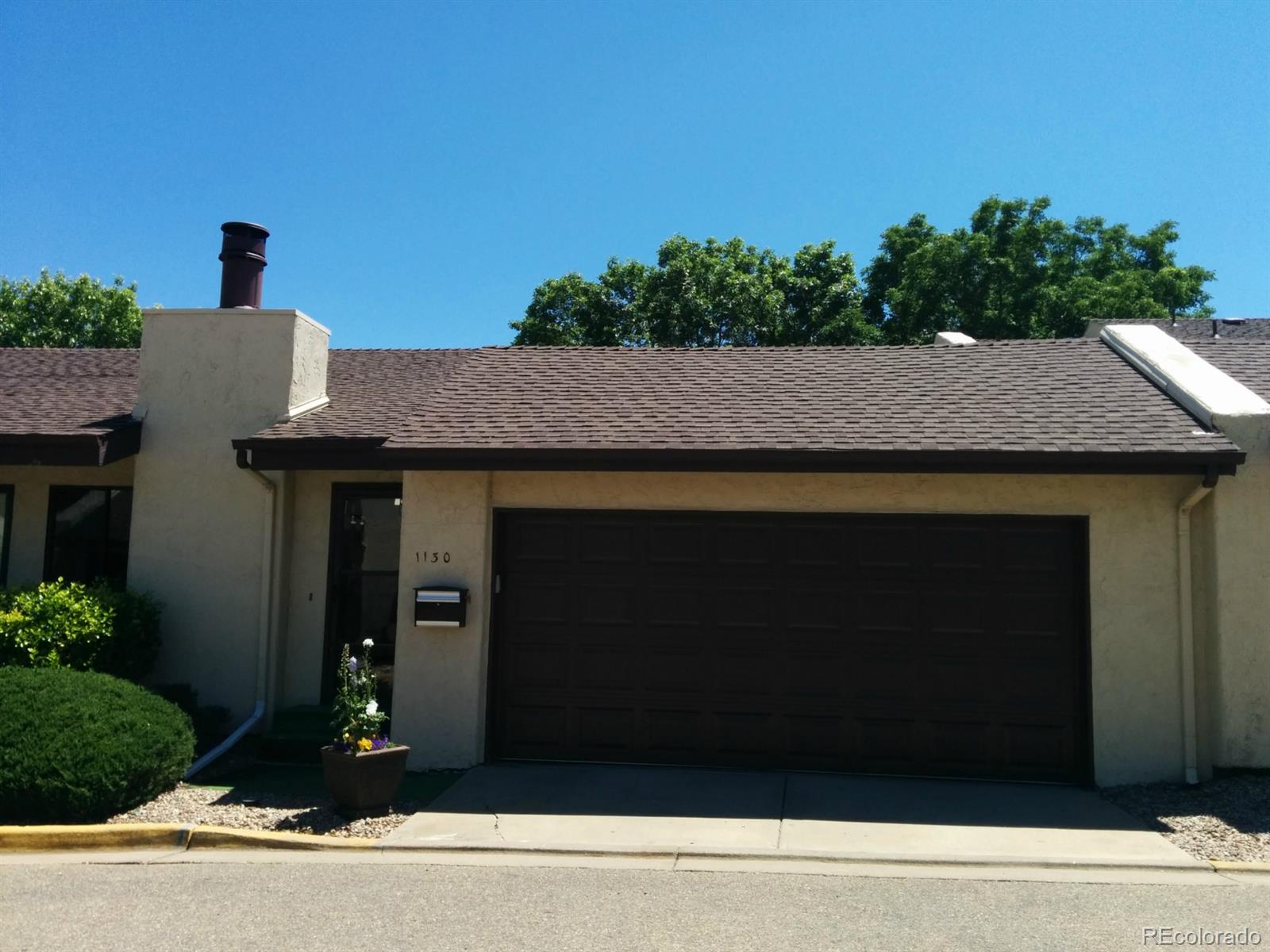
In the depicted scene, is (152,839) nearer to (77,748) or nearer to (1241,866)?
(77,748)

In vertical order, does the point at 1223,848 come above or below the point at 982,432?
below

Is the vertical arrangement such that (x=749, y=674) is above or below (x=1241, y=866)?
above

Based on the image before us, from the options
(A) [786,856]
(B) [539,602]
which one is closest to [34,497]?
(B) [539,602]

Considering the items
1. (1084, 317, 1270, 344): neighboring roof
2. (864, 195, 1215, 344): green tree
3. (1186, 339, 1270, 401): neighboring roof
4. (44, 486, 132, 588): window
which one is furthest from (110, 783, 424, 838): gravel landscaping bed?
(864, 195, 1215, 344): green tree

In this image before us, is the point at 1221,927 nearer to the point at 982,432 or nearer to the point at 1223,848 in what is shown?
the point at 1223,848

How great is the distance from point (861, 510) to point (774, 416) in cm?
125

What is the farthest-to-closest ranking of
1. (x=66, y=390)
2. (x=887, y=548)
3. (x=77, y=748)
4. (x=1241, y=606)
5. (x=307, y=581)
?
(x=66, y=390) < (x=307, y=581) < (x=887, y=548) < (x=1241, y=606) < (x=77, y=748)

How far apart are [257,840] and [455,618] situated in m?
2.55

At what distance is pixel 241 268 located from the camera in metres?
12.0

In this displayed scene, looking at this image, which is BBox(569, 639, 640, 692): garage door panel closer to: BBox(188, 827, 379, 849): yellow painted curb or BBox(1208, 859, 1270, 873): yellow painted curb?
BBox(188, 827, 379, 849): yellow painted curb

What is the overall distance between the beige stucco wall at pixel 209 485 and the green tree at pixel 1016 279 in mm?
20649

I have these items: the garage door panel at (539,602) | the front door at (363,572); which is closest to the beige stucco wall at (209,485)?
the front door at (363,572)

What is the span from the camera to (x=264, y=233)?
12.6m

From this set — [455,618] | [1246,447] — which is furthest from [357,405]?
[1246,447]
